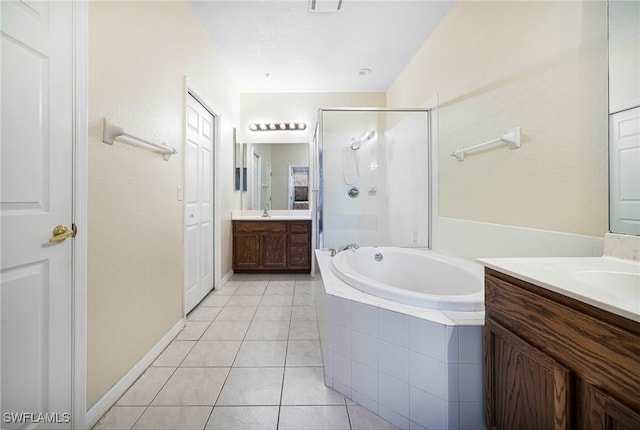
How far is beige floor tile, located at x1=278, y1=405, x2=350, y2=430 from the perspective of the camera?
111 centimetres

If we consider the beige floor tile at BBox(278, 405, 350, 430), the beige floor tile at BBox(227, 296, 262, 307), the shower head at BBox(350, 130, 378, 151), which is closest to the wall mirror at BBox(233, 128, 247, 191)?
the beige floor tile at BBox(227, 296, 262, 307)

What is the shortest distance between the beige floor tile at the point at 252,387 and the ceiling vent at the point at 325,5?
2548 millimetres

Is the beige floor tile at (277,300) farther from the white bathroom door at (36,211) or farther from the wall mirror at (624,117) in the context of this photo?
the wall mirror at (624,117)

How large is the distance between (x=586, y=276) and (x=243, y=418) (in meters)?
1.46

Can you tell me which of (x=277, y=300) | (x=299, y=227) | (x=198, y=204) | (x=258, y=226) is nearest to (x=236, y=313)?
(x=277, y=300)

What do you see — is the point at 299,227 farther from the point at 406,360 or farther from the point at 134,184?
the point at 406,360

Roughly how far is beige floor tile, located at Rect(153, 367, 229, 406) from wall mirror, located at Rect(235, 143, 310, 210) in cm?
244

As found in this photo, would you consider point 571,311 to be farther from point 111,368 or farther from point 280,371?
point 111,368

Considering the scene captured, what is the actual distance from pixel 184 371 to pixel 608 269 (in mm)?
2003

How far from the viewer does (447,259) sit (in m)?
1.85

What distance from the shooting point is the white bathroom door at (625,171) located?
2.90 feet

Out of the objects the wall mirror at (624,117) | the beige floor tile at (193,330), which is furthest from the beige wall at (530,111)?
the beige floor tile at (193,330)

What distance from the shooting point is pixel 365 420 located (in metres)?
1.14

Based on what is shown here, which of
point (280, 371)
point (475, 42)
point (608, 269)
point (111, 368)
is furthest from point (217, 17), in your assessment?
point (608, 269)
